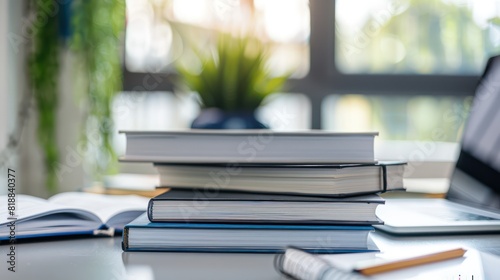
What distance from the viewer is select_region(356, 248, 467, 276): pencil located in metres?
0.48

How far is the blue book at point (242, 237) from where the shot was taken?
2.00 feet

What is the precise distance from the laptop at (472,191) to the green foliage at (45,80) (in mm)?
1324

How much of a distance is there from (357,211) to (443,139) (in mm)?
1756

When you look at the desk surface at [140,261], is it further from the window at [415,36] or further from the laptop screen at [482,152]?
the window at [415,36]

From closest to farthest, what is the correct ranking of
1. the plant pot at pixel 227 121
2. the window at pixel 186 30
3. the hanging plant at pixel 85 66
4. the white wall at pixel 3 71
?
the plant pot at pixel 227 121, the white wall at pixel 3 71, the hanging plant at pixel 85 66, the window at pixel 186 30

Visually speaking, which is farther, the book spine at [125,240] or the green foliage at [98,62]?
the green foliage at [98,62]

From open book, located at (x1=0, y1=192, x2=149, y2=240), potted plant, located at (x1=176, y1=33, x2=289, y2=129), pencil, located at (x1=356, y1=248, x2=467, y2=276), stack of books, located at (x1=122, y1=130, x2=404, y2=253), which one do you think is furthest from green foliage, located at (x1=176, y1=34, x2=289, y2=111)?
pencil, located at (x1=356, y1=248, x2=467, y2=276)

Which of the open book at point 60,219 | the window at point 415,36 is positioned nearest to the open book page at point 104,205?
the open book at point 60,219

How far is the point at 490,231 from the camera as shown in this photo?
761mm

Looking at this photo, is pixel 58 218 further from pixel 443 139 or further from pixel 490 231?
pixel 443 139

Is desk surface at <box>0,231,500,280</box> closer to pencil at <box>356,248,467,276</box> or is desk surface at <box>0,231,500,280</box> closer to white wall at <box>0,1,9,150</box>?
pencil at <box>356,248,467,276</box>

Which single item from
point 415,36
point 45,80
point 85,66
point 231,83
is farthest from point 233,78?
point 415,36

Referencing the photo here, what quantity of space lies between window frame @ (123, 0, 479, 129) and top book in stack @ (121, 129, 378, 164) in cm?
150

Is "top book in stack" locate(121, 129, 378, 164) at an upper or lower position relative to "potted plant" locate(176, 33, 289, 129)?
lower
